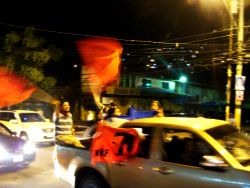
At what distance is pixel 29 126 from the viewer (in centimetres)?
1731

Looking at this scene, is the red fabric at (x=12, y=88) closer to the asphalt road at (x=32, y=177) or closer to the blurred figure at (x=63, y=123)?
the asphalt road at (x=32, y=177)

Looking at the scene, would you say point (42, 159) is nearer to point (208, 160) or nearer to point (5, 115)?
point (5, 115)

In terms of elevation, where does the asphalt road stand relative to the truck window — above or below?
below

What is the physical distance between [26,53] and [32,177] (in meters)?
16.0

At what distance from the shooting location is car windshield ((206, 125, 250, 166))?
537cm

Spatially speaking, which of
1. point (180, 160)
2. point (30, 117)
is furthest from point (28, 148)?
point (30, 117)

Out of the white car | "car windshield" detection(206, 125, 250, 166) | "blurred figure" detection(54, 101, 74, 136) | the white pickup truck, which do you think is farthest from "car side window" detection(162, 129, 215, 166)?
the white car

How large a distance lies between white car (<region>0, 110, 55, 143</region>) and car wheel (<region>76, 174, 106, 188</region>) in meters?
10.3

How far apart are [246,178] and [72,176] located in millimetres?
3022

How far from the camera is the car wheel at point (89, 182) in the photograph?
652cm

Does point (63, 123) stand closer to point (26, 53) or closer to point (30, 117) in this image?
point (30, 117)

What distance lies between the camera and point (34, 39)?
2472cm

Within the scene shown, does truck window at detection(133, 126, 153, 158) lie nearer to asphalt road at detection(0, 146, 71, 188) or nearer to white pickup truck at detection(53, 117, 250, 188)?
white pickup truck at detection(53, 117, 250, 188)

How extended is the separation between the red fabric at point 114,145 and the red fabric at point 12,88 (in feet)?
66.1
